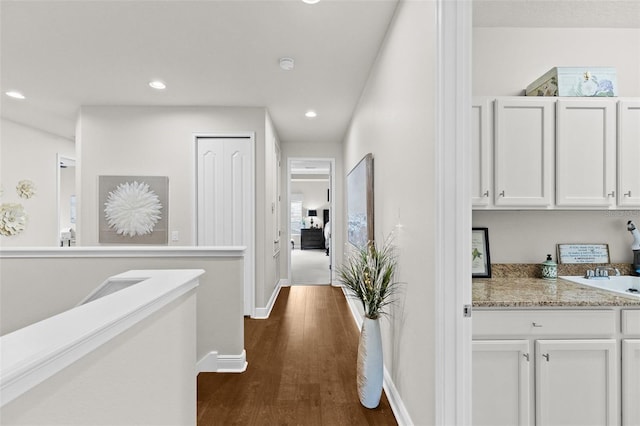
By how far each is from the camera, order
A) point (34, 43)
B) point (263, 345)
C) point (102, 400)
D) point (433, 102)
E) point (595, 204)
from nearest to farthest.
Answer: point (102, 400)
point (433, 102)
point (595, 204)
point (34, 43)
point (263, 345)

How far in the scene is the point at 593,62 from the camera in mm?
2158

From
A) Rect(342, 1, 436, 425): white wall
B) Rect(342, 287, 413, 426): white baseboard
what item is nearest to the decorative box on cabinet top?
Rect(342, 1, 436, 425): white wall

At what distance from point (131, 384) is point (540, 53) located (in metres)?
2.99

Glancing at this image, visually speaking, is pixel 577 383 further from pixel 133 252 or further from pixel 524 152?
pixel 133 252

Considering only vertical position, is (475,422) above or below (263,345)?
above

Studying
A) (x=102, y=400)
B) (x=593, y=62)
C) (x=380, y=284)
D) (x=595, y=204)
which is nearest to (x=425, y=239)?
(x=380, y=284)

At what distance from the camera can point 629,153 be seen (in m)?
1.91

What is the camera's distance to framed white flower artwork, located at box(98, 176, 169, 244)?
381 cm

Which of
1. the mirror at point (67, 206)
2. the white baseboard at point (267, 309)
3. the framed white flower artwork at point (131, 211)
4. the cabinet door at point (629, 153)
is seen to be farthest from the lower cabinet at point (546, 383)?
the mirror at point (67, 206)

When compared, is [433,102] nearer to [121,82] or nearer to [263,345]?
[263,345]

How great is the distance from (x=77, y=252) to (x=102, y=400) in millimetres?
2109

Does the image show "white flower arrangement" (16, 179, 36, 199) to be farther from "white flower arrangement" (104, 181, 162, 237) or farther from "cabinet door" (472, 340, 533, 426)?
"cabinet door" (472, 340, 533, 426)

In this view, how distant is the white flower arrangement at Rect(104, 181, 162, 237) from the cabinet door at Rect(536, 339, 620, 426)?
395 cm

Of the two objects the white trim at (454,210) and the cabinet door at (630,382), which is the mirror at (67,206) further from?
the cabinet door at (630,382)
